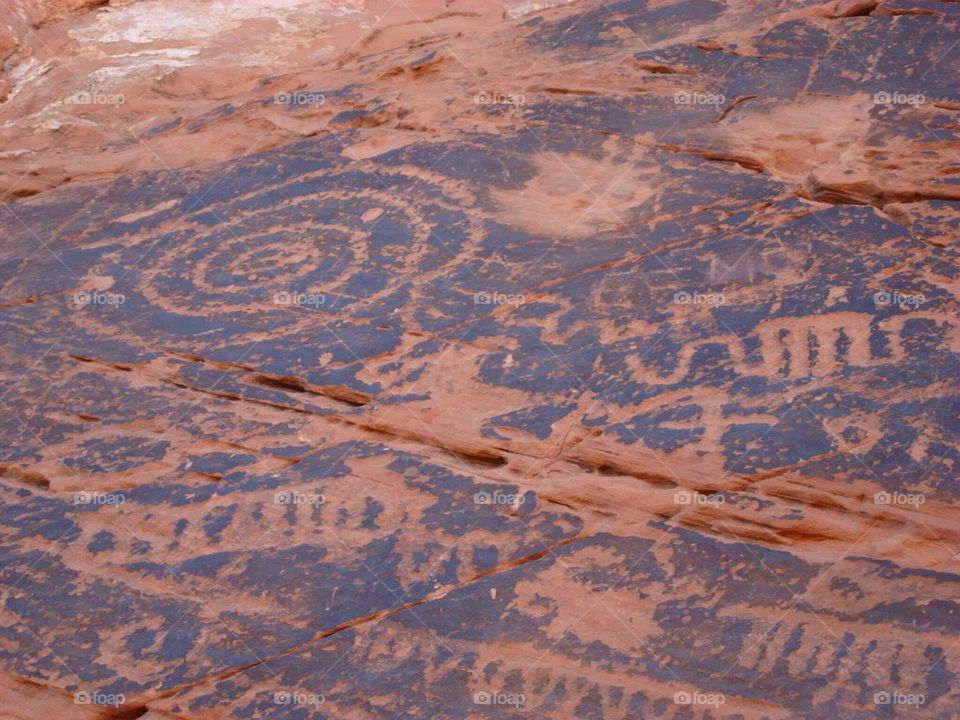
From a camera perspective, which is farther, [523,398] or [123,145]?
[123,145]

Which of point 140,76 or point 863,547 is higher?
point 140,76

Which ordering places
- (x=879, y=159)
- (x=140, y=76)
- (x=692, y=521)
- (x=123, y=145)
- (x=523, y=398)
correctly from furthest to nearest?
(x=140, y=76)
(x=123, y=145)
(x=879, y=159)
(x=523, y=398)
(x=692, y=521)

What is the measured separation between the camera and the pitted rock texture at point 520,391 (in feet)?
10.3

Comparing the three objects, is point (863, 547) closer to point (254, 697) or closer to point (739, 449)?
point (739, 449)

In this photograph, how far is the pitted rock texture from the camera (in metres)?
3.13

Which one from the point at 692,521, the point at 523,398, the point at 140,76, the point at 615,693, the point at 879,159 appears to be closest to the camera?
the point at 615,693

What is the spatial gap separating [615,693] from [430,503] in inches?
36.0

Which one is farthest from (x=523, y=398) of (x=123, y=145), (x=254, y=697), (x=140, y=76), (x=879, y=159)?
(x=140, y=76)

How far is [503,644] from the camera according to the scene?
3.16 m

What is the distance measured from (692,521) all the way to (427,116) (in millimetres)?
2299

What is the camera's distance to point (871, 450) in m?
3.23

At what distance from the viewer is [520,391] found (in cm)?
358

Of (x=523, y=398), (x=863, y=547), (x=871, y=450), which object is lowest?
(x=863, y=547)

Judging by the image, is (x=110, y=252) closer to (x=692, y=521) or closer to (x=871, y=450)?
(x=692, y=521)
